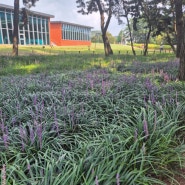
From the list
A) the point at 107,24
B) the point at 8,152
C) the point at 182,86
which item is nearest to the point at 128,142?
the point at 8,152

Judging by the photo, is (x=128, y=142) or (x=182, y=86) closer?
(x=128, y=142)

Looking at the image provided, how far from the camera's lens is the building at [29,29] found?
139 ft

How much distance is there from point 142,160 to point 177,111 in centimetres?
166

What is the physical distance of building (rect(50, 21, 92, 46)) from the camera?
205ft

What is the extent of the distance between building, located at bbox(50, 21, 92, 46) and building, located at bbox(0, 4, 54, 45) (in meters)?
7.26

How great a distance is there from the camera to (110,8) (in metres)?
26.0

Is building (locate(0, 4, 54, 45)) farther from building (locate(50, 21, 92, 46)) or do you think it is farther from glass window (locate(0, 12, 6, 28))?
building (locate(50, 21, 92, 46))

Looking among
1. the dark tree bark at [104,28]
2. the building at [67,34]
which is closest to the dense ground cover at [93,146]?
the dark tree bark at [104,28]

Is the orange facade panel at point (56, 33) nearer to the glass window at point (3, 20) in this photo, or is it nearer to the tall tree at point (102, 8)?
the glass window at point (3, 20)

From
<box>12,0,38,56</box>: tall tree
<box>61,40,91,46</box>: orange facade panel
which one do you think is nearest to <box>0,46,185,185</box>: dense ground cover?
<box>12,0,38,56</box>: tall tree

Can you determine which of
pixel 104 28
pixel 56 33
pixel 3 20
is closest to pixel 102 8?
pixel 104 28

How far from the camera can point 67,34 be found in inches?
2589

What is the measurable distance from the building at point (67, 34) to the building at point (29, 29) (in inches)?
286

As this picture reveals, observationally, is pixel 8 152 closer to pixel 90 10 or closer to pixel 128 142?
pixel 128 142
